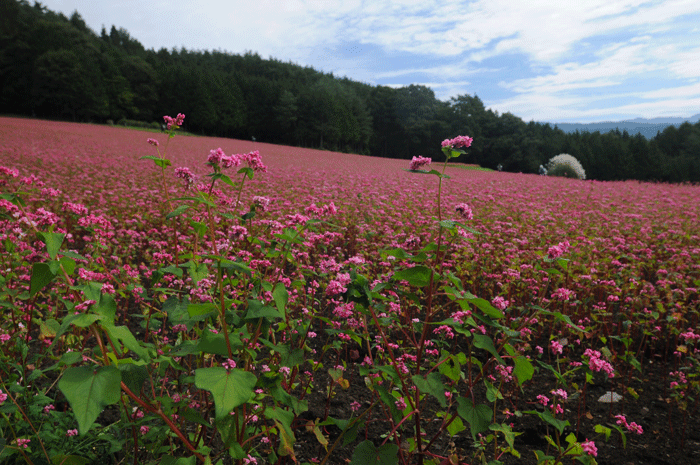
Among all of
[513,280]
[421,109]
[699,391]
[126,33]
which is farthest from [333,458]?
[126,33]

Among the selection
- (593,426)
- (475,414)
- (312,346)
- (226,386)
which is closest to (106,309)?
(226,386)

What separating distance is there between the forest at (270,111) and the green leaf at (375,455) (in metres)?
59.6

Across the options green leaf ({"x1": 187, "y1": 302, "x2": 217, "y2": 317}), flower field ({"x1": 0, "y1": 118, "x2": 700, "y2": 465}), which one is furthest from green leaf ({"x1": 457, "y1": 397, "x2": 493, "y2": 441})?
green leaf ({"x1": 187, "y1": 302, "x2": 217, "y2": 317})

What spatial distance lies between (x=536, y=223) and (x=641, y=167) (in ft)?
190

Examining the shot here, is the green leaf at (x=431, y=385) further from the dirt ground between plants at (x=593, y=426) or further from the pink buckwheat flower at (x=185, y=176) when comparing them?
the pink buckwheat flower at (x=185, y=176)

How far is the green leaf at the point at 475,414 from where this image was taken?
1488 mm

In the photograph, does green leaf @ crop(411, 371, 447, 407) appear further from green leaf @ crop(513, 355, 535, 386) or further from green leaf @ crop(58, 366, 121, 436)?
green leaf @ crop(58, 366, 121, 436)

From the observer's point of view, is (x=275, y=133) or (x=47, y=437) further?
(x=275, y=133)

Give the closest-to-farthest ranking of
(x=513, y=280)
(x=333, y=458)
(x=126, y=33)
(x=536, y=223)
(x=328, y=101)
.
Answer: (x=333, y=458) < (x=513, y=280) < (x=536, y=223) < (x=328, y=101) < (x=126, y=33)

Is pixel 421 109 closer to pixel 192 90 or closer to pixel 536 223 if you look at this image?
pixel 192 90

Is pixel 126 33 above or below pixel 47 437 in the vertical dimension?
above

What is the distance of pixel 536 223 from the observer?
289 inches

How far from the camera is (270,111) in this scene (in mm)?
66188

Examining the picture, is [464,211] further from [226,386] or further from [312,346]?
[312,346]
